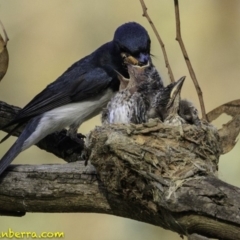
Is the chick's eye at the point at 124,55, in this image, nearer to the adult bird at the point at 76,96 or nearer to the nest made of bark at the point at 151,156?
the adult bird at the point at 76,96

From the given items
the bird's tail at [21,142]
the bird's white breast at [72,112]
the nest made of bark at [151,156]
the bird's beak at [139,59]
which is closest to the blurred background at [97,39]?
the bird's white breast at [72,112]

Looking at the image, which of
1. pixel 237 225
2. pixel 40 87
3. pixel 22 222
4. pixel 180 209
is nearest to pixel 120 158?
pixel 180 209

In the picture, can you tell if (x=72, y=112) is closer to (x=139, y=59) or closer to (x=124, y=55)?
(x=124, y=55)

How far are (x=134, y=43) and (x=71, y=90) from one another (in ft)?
2.09

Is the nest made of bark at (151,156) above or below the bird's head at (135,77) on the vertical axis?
below

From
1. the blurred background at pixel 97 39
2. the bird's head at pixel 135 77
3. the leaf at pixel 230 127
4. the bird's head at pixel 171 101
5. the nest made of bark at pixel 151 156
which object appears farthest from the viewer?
the blurred background at pixel 97 39

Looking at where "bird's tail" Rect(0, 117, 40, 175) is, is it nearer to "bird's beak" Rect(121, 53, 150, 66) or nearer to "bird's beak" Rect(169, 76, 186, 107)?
"bird's beak" Rect(121, 53, 150, 66)

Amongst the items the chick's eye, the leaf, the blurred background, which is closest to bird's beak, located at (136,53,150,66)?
the chick's eye

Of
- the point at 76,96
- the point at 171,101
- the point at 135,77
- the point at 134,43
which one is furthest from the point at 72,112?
the point at 171,101

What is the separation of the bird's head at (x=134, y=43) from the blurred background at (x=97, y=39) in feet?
6.93

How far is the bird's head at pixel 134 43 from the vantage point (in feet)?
14.3

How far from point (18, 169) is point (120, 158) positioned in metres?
0.74

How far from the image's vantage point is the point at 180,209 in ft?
9.30

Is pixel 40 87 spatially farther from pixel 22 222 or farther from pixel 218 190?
pixel 218 190
